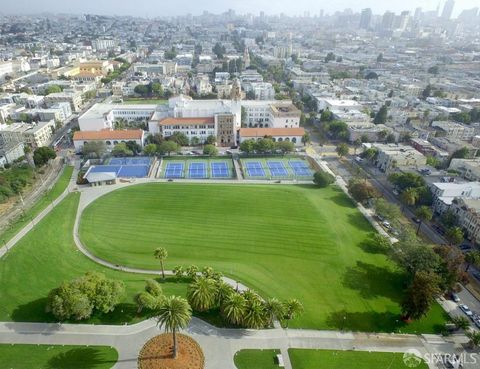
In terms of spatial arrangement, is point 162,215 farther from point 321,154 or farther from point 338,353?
point 321,154

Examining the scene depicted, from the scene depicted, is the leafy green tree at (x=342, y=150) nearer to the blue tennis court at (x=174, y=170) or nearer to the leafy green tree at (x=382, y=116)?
the leafy green tree at (x=382, y=116)

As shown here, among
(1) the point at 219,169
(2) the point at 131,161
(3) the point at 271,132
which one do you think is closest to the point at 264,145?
(3) the point at 271,132

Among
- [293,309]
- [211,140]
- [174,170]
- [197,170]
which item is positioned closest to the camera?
[293,309]

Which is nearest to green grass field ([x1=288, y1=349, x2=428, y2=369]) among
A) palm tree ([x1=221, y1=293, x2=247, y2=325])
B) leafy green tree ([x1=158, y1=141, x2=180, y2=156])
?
palm tree ([x1=221, y1=293, x2=247, y2=325])

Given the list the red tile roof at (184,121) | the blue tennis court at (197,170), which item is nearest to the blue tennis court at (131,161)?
the blue tennis court at (197,170)

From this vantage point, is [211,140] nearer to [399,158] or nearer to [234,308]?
[399,158]

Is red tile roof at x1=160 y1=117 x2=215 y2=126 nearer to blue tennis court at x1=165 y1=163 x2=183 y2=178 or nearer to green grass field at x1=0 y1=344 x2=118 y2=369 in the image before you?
blue tennis court at x1=165 y1=163 x2=183 y2=178
